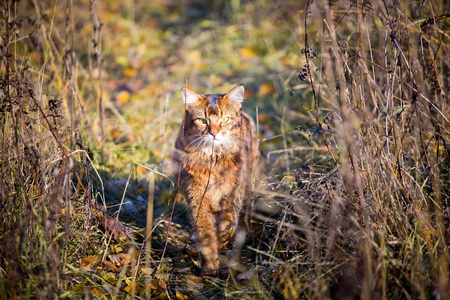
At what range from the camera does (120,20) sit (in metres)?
7.28

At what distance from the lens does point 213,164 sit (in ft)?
8.86

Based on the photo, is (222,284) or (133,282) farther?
(222,284)

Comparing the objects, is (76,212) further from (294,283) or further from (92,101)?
(92,101)

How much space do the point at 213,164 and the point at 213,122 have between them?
1.08 feet

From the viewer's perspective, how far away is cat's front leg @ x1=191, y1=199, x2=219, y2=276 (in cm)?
246

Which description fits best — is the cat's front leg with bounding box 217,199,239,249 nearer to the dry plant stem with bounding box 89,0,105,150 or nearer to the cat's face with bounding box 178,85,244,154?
the cat's face with bounding box 178,85,244,154

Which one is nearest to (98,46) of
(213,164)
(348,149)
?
(213,164)

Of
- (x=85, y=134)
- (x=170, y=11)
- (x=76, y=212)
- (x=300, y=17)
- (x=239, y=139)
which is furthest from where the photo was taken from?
(x=170, y=11)

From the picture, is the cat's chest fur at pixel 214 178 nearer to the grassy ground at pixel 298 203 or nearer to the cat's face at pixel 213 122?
the cat's face at pixel 213 122

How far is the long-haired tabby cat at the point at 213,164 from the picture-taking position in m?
2.63

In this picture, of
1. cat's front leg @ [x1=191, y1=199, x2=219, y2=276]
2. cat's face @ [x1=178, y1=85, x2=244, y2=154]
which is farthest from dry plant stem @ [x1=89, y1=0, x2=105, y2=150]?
cat's front leg @ [x1=191, y1=199, x2=219, y2=276]

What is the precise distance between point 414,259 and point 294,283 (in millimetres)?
647

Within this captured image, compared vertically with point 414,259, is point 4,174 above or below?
above

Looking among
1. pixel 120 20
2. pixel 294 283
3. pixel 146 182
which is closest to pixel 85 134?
pixel 146 182
